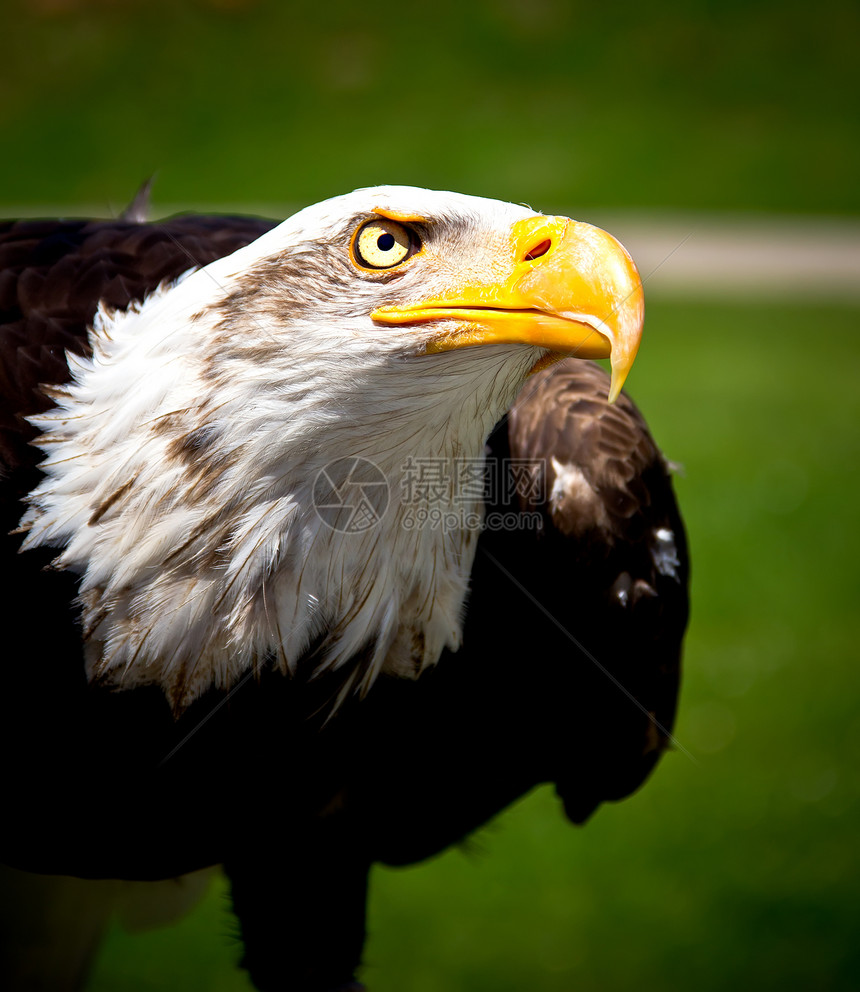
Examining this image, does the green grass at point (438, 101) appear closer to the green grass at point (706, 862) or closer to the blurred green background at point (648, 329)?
the blurred green background at point (648, 329)

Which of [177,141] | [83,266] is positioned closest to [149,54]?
[177,141]

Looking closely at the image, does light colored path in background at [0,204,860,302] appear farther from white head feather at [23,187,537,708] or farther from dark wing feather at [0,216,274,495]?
white head feather at [23,187,537,708]

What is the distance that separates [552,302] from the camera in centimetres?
149

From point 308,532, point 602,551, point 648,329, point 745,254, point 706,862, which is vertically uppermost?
point 308,532

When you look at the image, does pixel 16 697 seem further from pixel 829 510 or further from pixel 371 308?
pixel 829 510

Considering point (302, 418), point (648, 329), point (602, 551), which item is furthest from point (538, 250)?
point (648, 329)

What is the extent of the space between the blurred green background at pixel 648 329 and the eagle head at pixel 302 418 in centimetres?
153

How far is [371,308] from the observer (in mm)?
1567

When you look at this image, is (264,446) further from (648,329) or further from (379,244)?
(648,329)

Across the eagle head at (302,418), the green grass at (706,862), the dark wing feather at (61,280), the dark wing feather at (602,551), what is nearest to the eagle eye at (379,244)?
the eagle head at (302,418)

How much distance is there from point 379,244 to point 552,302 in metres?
0.29

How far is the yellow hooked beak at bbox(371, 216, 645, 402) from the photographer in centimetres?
148

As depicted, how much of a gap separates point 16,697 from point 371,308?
1.00 m

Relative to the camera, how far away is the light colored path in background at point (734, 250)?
10.9 metres
